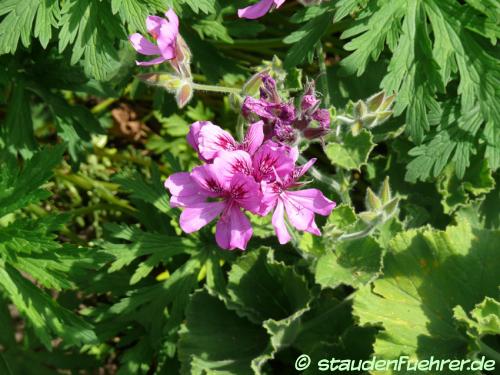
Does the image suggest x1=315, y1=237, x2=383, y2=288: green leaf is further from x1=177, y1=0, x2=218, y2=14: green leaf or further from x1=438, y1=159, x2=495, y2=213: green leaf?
x1=177, y1=0, x2=218, y2=14: green leaf

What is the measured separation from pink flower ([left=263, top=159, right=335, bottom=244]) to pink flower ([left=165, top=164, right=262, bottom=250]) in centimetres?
5

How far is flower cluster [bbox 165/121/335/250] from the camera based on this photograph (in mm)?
1844

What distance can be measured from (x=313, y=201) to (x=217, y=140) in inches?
12.5

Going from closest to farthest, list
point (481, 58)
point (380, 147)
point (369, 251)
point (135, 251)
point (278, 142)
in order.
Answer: point (278, 142)
point (481, 58)
point (369, 251)
point (135, 251)
point (380, 147)

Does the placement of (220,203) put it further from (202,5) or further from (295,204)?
(202,5)

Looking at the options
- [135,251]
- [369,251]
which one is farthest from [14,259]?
[369,251]

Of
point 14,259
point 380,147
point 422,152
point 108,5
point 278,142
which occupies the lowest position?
point 380,147

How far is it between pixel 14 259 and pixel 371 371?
1.27 m

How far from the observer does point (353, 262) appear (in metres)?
2.41

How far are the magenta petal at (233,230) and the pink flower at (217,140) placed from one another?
18 centimetres

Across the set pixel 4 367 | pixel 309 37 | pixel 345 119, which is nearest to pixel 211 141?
pixel 345 119

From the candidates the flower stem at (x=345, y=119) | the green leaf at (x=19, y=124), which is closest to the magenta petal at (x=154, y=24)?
the flower stem at (x=345, y=119)

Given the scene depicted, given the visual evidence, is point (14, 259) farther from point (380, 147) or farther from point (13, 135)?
point (380, 147)

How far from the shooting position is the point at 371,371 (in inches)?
92.4
